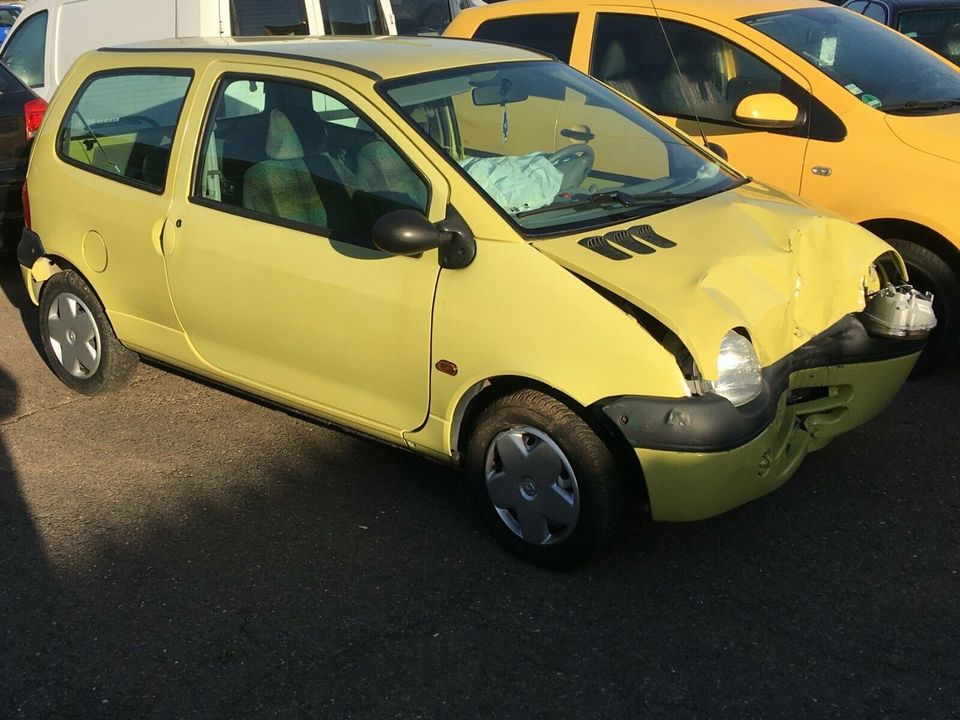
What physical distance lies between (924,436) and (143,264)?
333cm

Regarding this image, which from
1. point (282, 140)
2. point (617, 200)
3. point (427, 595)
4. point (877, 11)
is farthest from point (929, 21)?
point (427, 595)

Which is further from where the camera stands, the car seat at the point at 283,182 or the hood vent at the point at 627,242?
the car seat at the point at 283,182

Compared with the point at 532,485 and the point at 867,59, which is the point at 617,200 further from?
the point at 867,59

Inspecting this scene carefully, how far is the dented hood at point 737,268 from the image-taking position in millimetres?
3232

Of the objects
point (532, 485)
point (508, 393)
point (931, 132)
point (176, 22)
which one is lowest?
point (532, 485)

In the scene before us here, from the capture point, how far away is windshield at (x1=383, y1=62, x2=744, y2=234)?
3740 millimetres

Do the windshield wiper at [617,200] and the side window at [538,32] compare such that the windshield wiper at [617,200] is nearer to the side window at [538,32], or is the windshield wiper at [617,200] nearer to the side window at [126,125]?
the side window at [126,125]

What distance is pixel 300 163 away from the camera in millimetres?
3969

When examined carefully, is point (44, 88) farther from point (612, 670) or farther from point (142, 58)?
point (612, 670)

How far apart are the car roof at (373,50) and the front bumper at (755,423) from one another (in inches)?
63.8

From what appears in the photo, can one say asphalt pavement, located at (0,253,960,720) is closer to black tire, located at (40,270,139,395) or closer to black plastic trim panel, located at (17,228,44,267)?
black tire, located at (40,270,139,395)

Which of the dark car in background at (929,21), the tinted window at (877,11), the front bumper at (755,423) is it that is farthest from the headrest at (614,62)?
the tinted window at (877,11)

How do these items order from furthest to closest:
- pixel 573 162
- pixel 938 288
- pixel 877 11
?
pixel 877 11 < pixel 938 288 < pixel 573 162

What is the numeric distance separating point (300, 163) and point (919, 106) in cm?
307
